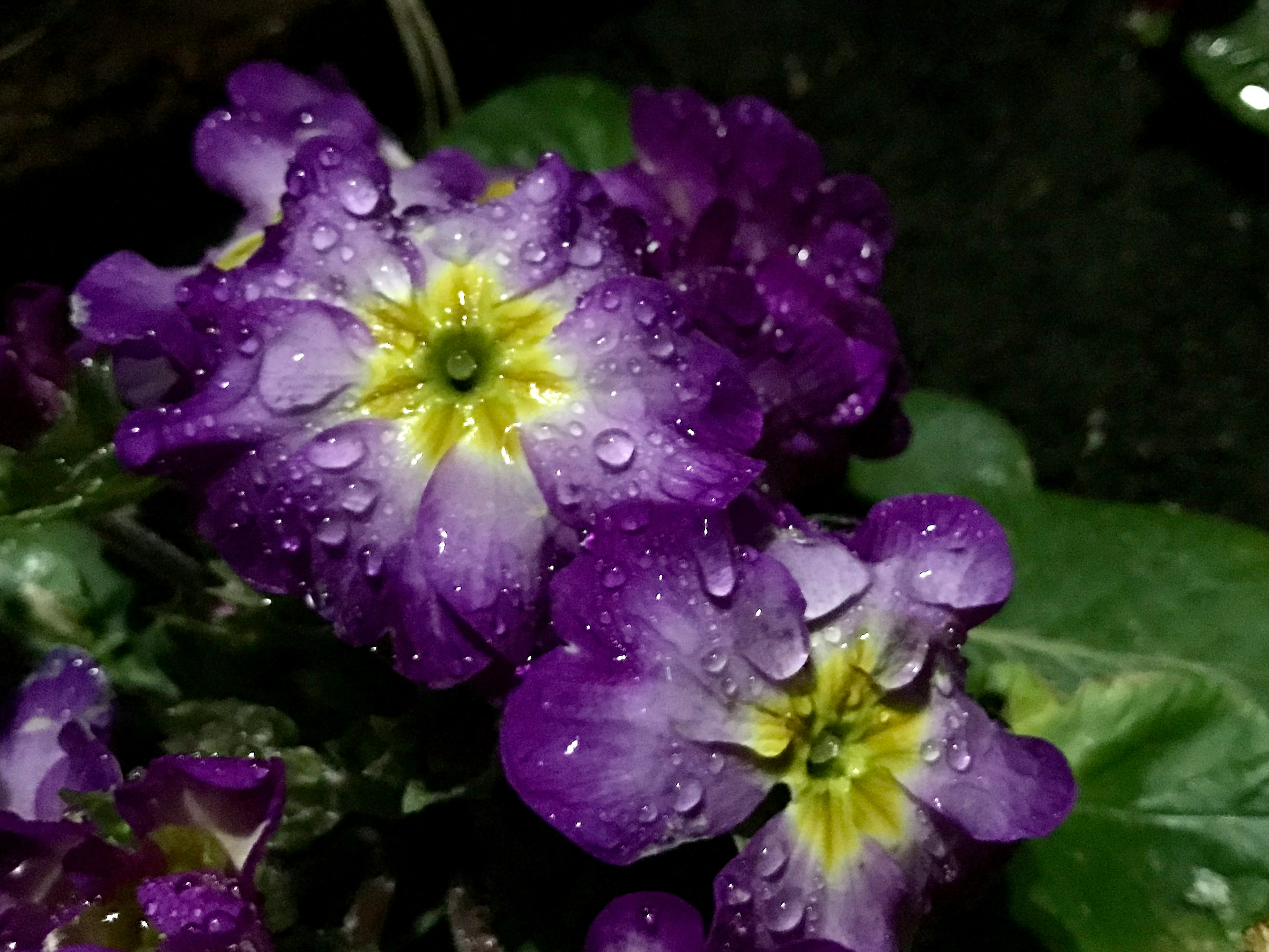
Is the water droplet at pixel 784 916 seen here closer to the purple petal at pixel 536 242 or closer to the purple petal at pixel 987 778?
the purple petal at pixel 987 778

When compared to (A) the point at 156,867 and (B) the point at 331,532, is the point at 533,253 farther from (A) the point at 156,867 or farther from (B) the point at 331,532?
(A) the point at 156,867

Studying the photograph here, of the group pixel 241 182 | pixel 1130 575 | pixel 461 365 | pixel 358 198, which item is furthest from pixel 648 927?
pixel 1130 575

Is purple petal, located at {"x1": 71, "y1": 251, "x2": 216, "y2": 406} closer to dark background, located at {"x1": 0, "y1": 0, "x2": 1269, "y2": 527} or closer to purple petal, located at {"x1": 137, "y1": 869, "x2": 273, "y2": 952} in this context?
purple petal, located at {"x1": 137, "y1": 869, "x2": 273, "y2": 952}

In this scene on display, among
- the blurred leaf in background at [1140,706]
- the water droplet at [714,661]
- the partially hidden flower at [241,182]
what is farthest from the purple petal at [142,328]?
the blurred leaf in background at [1140,706]

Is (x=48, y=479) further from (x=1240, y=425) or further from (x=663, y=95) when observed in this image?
(x=1240, y=425)

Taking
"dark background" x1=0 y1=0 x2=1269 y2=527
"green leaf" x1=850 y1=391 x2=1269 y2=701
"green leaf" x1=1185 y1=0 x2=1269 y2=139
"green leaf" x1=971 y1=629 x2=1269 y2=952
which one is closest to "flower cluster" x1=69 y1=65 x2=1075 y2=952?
"green leaf" x1=971 y1=629 x2=1269 y2=952

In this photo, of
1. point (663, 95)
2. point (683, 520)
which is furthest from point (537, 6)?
point (683, 520)
